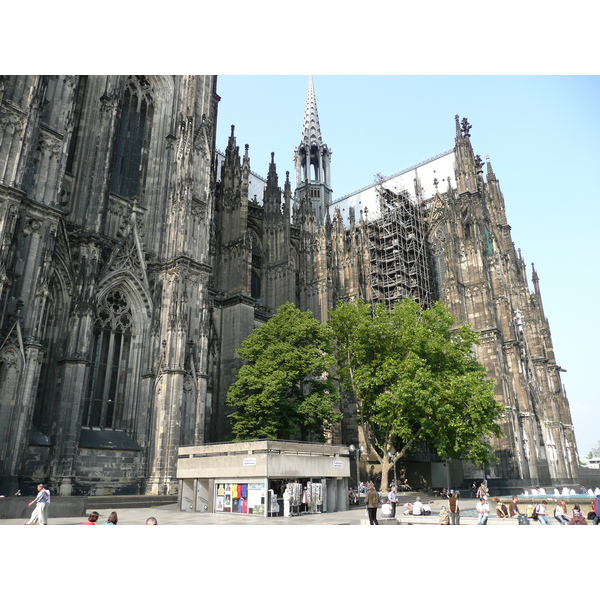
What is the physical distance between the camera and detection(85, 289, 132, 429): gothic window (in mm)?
22531

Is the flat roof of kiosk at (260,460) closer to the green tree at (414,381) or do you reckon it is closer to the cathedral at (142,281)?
the cathedral at (142,281)

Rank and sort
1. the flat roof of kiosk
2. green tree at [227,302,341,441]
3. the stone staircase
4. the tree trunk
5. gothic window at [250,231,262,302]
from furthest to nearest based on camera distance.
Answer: gothic window at [250,231,262,302], the tree trunk, green tree at [227,302,341,441], the stone staircase, the flat roof of kiosk

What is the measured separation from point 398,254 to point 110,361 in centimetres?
2878

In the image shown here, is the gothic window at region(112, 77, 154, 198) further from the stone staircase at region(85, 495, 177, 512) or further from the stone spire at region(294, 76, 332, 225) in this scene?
the stone spire at region(294, 76, 332, 225)

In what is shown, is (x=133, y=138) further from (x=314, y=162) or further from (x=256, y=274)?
(x=314, y=162)

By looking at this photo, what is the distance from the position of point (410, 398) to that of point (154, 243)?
15.6 m

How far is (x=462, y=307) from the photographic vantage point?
1633 inches

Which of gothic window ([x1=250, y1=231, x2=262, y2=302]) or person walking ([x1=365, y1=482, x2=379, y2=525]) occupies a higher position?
gothic window ([x1=250, y1=231, x2=262, y2=302])

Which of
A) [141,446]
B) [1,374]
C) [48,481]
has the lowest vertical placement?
[48,481]

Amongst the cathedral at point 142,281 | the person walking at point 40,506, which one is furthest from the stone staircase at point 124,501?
the person walking at point 40,506

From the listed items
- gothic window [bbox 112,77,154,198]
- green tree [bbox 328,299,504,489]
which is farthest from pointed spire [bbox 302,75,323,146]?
green tree [bbox 328,299,504,489]

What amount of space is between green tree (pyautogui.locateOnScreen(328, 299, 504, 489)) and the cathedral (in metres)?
6.41

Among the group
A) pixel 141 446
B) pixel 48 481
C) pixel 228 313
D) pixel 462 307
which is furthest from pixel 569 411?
pixel 48 481
